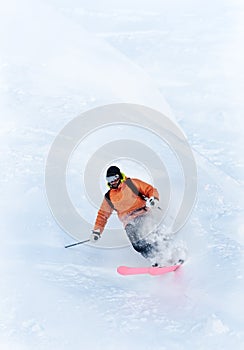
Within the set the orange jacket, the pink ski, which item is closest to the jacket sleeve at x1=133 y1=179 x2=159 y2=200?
the orange jacket

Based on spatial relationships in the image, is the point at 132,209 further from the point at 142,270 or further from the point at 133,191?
the point at 142,270

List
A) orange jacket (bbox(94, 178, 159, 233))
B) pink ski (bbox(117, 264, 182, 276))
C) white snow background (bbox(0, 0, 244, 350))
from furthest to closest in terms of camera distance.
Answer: orange jacket (bbox(94, 178, 159, 233)), pink ski (bbox(117, 264, 182, 276)), white snow background (bbox(0, 0, 244, 350))

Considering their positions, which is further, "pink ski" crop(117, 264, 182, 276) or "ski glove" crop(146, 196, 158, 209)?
"ski glove" crop(146, 196, 158, 209)

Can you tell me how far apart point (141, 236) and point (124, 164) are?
1.15 m

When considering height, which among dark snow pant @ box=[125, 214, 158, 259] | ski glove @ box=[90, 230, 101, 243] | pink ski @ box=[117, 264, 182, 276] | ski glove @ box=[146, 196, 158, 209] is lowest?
pink ski @ box=[117, 264, 182, 276]

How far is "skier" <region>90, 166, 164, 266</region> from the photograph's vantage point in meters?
4.99

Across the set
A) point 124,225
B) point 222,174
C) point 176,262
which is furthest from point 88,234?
point 222,174

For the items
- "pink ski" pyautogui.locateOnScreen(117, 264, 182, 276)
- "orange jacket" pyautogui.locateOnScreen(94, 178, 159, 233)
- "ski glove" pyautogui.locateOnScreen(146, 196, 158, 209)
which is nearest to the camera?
"pink ski" pyautogui.locateOnScreen(117, 264, 182, 276)

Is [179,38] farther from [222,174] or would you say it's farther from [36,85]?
[222,174]

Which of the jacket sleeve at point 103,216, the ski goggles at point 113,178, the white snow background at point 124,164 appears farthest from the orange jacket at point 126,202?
the white snow background at point 124,164

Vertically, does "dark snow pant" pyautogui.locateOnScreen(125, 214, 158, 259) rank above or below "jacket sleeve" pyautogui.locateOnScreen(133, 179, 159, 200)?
below

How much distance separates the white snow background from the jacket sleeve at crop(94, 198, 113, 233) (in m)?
0.32

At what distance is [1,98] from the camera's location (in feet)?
22.4

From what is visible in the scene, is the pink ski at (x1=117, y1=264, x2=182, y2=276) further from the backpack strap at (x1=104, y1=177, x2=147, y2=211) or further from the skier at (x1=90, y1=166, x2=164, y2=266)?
the backpack strap at (x1=104, y1=177, x2=147, y2=211)
